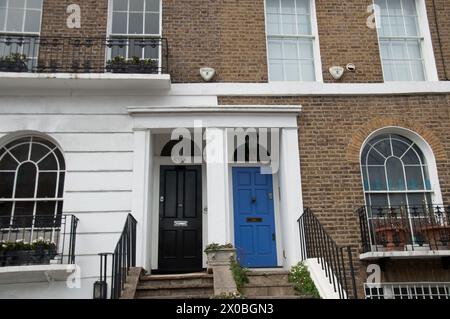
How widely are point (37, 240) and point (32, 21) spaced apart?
4203 millimetres

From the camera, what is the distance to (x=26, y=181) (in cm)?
773

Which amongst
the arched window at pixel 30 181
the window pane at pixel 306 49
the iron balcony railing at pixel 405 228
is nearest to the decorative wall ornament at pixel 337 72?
the window pane at pixel 306 49

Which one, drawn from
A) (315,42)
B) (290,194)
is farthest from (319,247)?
(315,42)

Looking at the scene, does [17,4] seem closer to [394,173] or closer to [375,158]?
[375,158]

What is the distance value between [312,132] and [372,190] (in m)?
1.46

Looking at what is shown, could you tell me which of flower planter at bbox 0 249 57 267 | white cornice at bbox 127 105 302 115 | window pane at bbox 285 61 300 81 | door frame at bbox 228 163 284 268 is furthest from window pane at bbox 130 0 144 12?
flower planter at bbox 0 249 57 267

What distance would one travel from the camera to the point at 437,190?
7.92 m

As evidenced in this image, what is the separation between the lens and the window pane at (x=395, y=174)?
26.3ft

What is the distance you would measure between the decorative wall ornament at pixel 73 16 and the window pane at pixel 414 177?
21.6ft

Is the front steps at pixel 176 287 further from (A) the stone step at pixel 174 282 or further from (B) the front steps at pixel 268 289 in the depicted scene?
(B) the front steps at pixel 268 289

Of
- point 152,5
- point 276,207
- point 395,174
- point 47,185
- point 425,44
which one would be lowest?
point 276,207
